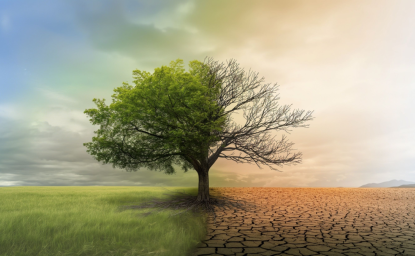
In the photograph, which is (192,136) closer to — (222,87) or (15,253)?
(222,87)

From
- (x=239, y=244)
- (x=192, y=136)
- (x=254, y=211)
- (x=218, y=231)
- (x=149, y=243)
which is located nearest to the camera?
(x=149, y=243)

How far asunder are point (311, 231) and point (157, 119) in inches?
328

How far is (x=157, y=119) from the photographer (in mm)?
12930

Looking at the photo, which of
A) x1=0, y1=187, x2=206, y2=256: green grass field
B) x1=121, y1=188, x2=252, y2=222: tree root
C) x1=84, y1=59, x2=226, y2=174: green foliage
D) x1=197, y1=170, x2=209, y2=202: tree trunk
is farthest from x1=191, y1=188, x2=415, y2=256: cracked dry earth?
x1=84, y1=59, x2=226, y2=174: green foliage

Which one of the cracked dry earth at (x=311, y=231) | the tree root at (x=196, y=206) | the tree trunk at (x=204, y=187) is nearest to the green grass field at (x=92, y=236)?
the cracked dry earth at (x=311, y=231)

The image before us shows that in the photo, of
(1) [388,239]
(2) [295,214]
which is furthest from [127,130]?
(1) [388,239]

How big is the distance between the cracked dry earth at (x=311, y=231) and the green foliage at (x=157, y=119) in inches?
169

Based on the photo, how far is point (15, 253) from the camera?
254 inches

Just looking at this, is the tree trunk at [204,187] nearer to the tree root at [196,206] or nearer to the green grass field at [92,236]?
the tree root at [196,206]

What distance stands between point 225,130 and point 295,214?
5.76 m

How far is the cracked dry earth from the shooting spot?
7582 mm

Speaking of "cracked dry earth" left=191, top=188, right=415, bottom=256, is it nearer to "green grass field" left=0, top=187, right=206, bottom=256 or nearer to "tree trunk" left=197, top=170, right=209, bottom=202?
"green grass field" left=0, top=187, right=206, bottom=256

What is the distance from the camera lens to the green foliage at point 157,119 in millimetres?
12773

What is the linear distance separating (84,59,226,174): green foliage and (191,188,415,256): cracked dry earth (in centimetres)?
430
